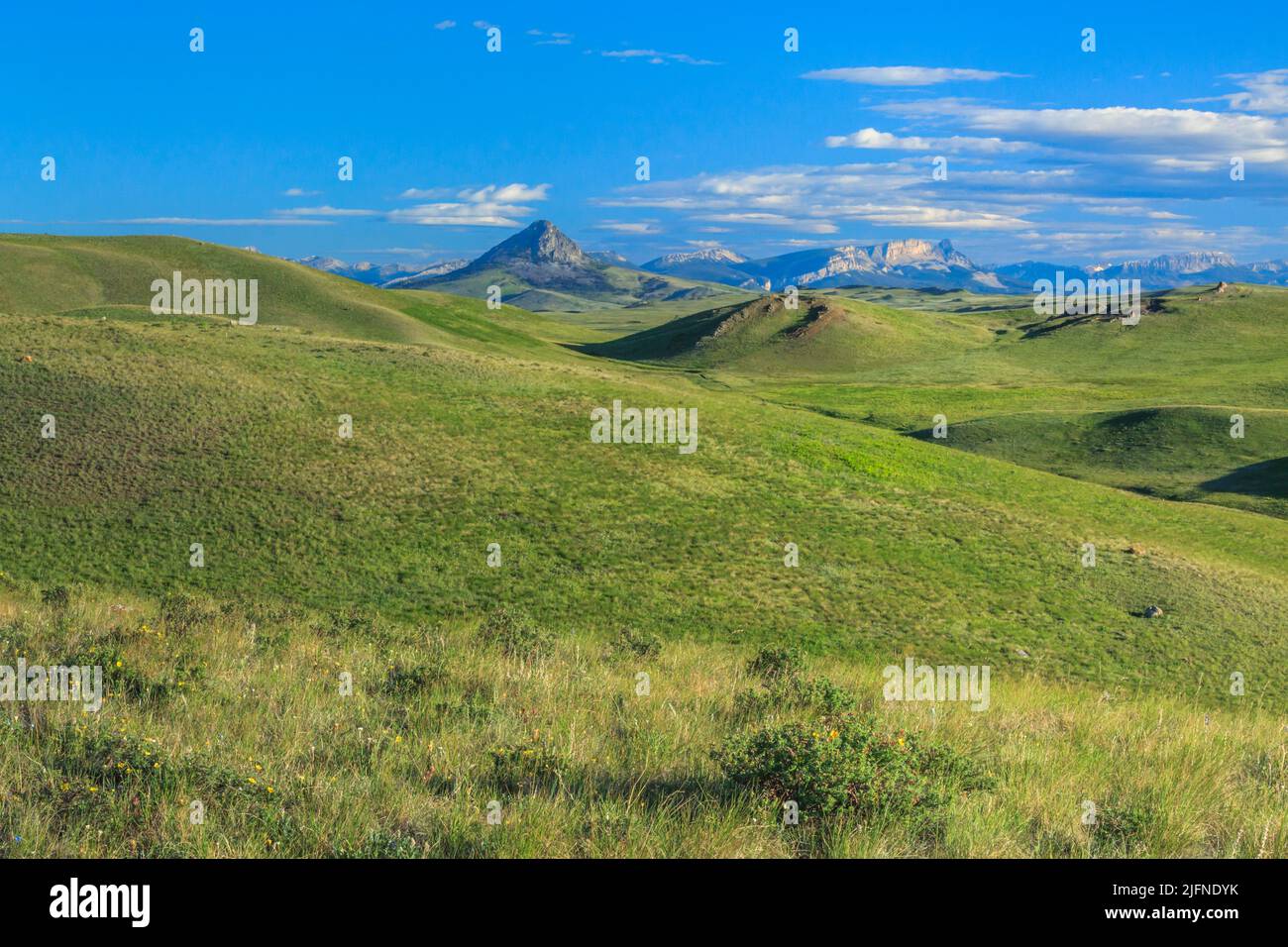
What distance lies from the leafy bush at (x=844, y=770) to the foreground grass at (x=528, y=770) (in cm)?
9

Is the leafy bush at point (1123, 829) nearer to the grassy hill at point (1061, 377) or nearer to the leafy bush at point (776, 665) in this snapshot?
the leafy bush at point (776, 665)

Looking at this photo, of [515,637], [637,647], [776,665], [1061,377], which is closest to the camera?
[776,665]

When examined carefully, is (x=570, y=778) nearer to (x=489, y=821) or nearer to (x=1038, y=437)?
(x=489, y=821)

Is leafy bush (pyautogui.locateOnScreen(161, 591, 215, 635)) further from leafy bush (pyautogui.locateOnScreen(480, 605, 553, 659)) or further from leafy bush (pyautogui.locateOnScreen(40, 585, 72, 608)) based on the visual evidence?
leafy bush (pyautogui.locateOnScreen(480, 605, 553, 659))

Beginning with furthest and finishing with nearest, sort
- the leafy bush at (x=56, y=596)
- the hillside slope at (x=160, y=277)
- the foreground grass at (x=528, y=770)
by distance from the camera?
the hillside slope at (x=160, y=277)
the leafy bush at (x=56, y=596)
the foreground grass at (x=528, y=770)

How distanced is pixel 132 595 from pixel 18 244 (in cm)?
11711

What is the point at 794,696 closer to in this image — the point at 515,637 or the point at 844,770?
the point at 844,770

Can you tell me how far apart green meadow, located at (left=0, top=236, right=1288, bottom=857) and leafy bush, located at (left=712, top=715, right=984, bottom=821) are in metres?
0.04

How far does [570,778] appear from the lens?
8.54 meters

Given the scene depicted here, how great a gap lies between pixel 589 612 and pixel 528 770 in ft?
65.5

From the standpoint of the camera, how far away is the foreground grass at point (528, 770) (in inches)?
277

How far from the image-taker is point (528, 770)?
865cm

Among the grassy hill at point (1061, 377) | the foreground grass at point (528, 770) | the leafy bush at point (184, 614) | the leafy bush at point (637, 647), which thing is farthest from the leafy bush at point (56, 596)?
the grassy hill at point (1061, 377)

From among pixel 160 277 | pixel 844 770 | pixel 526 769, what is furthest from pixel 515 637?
pixel 160 277
